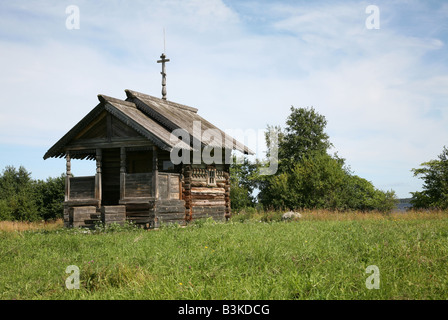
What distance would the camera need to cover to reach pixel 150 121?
19.2 metres

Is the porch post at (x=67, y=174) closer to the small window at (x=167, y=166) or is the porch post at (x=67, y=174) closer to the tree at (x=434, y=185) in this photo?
the small window at (x=167, y=166)

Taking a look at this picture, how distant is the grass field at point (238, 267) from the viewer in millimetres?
6449

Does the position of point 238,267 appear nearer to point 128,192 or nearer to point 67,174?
point 128,192

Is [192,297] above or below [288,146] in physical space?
below

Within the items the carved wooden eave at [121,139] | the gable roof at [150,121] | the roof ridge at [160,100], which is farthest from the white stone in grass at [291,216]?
the roof ridge at [160,100]

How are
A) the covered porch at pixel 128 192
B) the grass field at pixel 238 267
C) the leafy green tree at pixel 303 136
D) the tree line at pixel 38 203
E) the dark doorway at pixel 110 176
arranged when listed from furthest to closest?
the leafy green tree at pixel 303 136 < the tree line at pixel 38 203 < the dark doorway at pixel 110 176 < the covered porch at pixel 128 192 < the grass field at pixel 238 267

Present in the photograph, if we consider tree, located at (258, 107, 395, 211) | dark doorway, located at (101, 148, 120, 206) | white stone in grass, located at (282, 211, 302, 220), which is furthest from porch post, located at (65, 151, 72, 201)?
tree, located at (258, 107, 395, 211)

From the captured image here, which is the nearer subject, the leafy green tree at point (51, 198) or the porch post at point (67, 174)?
the porch post at point (67, 174)

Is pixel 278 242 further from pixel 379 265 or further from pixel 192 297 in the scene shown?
pixel 192 297

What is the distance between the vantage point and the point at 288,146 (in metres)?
39.9

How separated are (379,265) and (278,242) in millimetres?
2849

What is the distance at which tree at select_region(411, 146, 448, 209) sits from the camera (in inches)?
1298

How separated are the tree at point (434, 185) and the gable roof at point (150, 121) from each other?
1818 cm
